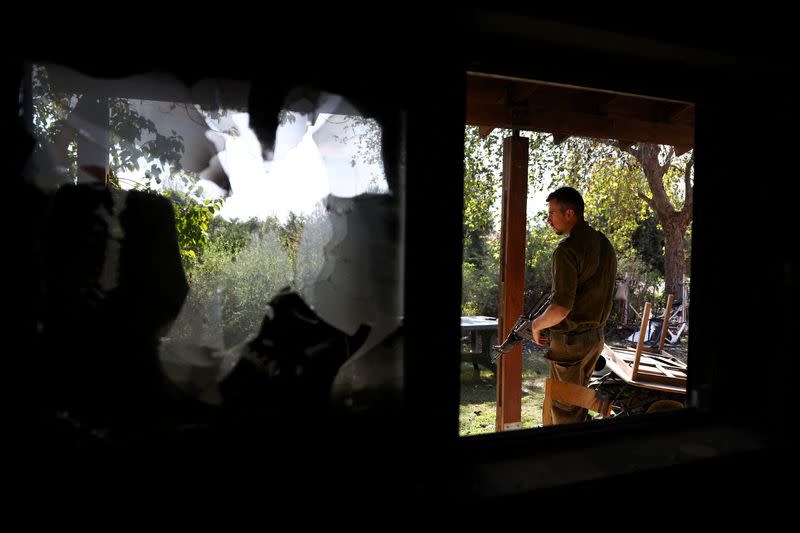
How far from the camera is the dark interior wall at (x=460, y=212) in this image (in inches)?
48.7

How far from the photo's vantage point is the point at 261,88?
1232 mm

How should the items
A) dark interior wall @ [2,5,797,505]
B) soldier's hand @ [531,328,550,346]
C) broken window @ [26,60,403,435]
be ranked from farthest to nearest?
soldier's hand @ [531,328,550,346] → dark interior wall @ [2,5,797,505] → broken window @ [26,60,403,435]

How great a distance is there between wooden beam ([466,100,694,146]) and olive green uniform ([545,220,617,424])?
0.97 metres

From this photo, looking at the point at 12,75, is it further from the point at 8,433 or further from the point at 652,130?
the point at 652,130

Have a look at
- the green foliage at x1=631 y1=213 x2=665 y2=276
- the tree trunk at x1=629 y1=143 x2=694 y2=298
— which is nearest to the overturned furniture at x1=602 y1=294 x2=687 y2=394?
the tree trunk at x1=629 y1=143 x2=694 y2=298

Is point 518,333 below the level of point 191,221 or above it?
below

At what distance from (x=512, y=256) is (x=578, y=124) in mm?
1234

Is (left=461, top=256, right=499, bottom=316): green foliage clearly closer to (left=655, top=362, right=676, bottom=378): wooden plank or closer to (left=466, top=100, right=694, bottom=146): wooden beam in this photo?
(left=466, top=100, right=694, bottom=146): wooden beam

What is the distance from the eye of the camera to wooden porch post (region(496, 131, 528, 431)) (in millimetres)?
4020

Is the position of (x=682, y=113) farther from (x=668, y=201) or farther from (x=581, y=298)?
(x=668, y=201)

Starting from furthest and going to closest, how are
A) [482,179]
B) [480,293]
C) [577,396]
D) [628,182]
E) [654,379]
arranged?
[480,293] < [628,182] < [482,179] < [654,379] < [577,396]

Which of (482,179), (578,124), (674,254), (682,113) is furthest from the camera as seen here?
(674,254)

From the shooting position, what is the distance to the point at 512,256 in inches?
161

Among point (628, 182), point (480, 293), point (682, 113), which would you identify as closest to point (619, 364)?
point (682, 113)
